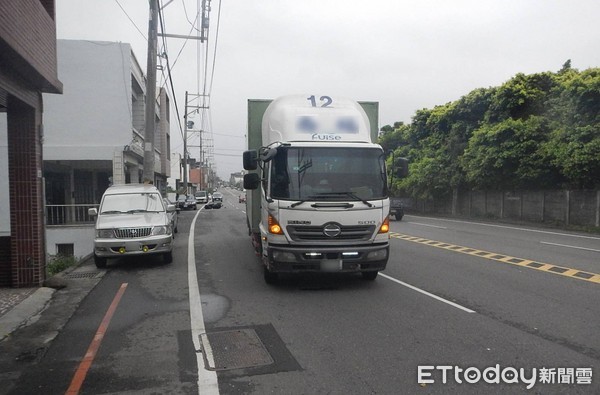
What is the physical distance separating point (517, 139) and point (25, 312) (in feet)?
78.0

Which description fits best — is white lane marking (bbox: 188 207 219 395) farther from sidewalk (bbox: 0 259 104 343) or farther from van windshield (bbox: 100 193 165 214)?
van windshield (bbox: 100 193 165 214)

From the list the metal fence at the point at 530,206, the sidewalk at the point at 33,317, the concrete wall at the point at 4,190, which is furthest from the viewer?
the metal fence at the point at 530,206

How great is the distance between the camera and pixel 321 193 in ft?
25.3

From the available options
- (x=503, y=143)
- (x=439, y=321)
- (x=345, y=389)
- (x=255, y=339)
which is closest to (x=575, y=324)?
(x=439, y=321)

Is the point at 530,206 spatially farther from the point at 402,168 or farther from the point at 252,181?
the point at 252,181

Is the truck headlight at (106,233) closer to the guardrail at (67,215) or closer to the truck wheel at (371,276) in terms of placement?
the truck wheel at (371,276)

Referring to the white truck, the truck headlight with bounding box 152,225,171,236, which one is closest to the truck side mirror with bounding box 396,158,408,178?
the white truck

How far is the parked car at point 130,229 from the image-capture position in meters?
10.5

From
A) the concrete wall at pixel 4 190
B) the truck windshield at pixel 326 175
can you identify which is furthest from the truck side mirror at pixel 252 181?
the concrete wall at pixel 4 190

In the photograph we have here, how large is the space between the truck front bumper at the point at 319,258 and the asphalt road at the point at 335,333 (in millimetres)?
447

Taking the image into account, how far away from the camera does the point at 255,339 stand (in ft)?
18.4

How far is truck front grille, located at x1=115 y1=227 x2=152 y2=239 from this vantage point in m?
10.6

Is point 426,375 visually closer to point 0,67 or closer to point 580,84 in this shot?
point 0,67

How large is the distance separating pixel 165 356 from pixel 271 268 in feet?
9.54
